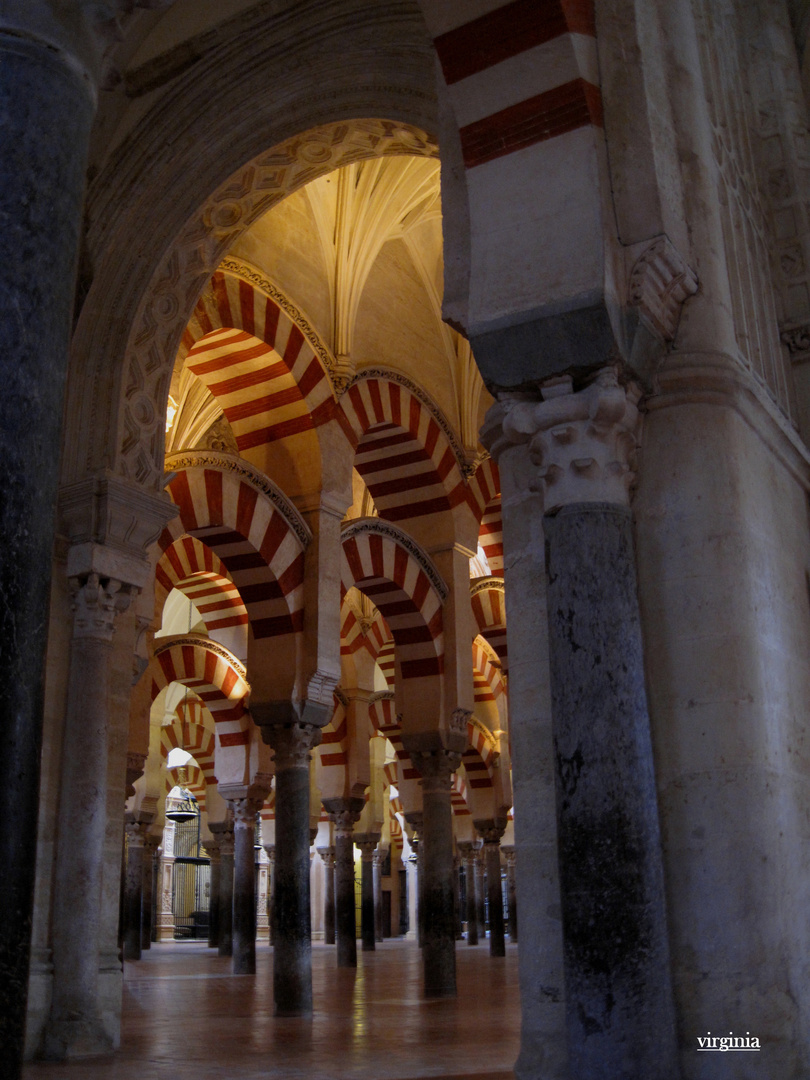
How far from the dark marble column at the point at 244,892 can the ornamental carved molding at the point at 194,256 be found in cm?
590

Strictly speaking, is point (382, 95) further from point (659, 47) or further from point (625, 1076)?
point (625, 1076)

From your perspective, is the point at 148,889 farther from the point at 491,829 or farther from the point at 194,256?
the point at 194,256

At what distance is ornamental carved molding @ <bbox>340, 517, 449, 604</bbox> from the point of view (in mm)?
8703

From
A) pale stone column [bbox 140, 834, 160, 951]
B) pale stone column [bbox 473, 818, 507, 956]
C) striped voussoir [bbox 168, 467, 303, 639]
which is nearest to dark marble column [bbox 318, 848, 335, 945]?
pale stone column [bbox 140, 834, 160, 951]

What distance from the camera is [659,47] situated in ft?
11.3

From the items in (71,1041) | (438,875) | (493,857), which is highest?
(493,857)

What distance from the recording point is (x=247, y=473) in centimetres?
764

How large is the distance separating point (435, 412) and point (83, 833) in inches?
211

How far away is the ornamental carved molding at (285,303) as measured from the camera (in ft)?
24.5

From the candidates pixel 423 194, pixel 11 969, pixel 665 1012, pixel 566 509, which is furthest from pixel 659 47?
pixel 423 194

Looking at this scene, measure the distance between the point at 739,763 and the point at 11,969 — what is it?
1762 mm

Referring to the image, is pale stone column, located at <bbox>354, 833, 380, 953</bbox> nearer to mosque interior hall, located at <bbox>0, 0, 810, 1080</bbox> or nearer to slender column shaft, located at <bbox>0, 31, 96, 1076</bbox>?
mosque interior hall, located at <bbox>0, 0, 810, 1080</bbox>

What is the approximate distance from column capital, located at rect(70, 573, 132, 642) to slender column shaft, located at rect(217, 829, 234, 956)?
8593mm

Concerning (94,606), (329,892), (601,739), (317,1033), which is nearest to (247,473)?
(94,606)
